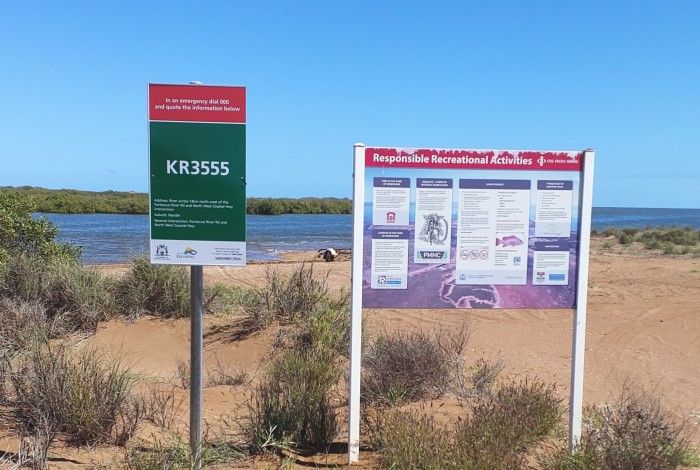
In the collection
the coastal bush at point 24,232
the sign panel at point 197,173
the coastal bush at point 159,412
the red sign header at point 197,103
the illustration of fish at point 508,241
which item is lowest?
the coastal bush at point 159,412

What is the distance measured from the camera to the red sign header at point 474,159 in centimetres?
411

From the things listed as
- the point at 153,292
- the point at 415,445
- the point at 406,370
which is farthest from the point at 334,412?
the point at 153,292

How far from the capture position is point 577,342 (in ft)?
14.6

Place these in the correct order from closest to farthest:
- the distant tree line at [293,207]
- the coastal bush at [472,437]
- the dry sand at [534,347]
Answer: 1. the coastal bush at [472,437]
2. the dry sand at [534,347]
3. the distant tree line at [293,207]

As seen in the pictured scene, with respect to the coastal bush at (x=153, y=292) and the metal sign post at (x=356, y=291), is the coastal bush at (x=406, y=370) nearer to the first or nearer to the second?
the metal sign post at (x=356, y=291)

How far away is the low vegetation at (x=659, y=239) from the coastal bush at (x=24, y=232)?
79.9 feet

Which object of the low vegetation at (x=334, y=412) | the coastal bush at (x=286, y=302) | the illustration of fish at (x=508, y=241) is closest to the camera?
the low vegetation at (x=334, y=412)

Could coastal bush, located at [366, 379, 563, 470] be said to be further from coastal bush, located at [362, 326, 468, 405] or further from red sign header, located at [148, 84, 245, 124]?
red sign header, located at [148, 84, 245, 124]

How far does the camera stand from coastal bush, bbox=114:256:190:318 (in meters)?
9.23

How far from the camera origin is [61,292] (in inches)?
351

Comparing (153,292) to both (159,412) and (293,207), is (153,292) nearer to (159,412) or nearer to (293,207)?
(159,412)

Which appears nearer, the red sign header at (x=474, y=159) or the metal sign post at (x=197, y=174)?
the metal sign post at (x=197, y=174)

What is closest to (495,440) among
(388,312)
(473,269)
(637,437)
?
(637,437)

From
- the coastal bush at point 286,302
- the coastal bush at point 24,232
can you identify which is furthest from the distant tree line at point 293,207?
the coastal bush at point 286,302
